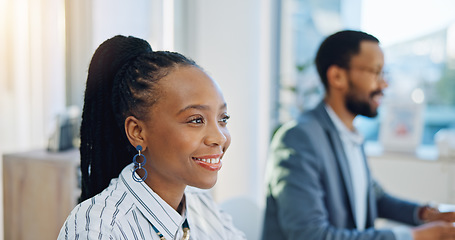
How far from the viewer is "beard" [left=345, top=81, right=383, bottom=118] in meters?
1.63

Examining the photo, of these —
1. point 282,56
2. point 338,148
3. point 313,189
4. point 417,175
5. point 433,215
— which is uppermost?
point 282,56

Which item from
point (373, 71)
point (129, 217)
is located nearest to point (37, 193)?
point (129, 217)

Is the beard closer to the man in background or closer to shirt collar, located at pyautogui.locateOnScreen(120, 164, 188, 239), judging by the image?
the man in background

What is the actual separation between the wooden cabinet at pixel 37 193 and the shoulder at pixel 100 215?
0.75 feet

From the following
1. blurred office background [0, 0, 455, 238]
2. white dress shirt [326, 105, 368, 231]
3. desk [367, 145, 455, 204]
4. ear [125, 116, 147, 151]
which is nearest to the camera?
ear [125, 116, 147, 151]

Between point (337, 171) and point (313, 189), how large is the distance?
0.20 meters

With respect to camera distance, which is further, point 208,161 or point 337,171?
point 337,171

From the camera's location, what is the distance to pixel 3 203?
858 mm

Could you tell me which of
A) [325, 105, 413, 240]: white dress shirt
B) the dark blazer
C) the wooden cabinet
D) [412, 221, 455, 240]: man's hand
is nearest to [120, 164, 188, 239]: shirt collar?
the wooden cabinet

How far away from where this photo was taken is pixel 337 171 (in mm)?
1543

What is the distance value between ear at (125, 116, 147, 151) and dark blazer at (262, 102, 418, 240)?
737 millimetres

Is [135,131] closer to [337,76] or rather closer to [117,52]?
[117,52]

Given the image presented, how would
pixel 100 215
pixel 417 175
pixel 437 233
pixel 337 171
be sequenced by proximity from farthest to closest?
pixel 417 175 < pixel 337 171 < pixel 437 233 < pixel 100 215

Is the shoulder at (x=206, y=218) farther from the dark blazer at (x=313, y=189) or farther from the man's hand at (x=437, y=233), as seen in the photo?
the man's hand at (x=437, y=233)
